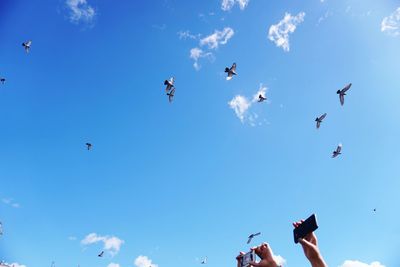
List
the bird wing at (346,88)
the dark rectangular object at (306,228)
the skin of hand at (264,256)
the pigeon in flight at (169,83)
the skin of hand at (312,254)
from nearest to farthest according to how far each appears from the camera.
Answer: the skin of hand at (312,254), the skin of hand at (264,256), the dark rectangular object at (306,228), the bird wing at (346,88), the pigeon in flight at (169,83)

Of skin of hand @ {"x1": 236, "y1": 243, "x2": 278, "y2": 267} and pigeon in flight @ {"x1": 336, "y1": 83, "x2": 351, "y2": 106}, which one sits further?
pigeon in flight @ {"x1": 336, "y1": 83, "x2": 351, "y2": 106}

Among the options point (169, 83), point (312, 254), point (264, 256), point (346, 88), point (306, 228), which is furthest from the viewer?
point (169, 83)

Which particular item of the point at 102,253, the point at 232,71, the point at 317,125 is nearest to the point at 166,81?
the point at 232,71

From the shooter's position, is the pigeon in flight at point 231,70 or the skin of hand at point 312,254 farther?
the pigeon in flight at point 231,70

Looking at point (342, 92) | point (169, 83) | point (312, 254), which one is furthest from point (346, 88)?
point (312, 254)

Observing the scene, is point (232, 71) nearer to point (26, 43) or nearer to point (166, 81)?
point (166, 81)

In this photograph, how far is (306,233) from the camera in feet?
16.2

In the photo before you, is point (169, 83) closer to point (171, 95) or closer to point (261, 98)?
point (171, 95)

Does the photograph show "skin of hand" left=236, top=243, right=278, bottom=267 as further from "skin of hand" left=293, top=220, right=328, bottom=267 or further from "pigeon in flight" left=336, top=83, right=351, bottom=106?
"pigeon in flight" left=336, top=83, right=351, bottom=106

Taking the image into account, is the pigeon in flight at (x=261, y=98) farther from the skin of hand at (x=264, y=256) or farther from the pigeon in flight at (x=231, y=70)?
the skin of hand at (x=264, y=256)

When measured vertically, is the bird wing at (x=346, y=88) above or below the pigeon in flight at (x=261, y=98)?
below

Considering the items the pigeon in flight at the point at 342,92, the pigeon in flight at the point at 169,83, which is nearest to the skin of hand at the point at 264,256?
the pigeon in flight at the point at 169,83

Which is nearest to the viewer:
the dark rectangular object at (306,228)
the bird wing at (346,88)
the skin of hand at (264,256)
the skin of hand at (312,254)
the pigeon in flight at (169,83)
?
the skin of hand at (312,254)

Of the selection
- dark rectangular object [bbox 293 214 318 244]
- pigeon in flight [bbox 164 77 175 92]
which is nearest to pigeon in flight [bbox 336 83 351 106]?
pigeon in flight [bbox 164 77 175 92]
